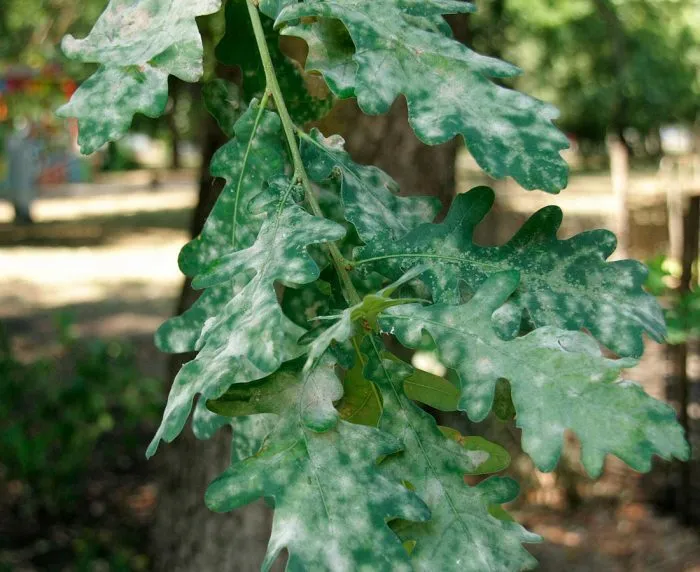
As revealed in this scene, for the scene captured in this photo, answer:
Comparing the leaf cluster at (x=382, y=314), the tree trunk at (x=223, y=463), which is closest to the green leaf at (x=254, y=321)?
the leaf cluster at (x=382, y=314)

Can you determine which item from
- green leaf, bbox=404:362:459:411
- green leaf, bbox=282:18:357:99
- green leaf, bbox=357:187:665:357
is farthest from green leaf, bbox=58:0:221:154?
green leaf, bbox=404:362:459:411

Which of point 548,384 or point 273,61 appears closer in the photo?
point 548,384

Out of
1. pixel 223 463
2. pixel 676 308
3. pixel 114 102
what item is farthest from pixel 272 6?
pixel 676 308

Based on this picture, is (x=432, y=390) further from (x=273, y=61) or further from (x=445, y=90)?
(x=273, y=61)

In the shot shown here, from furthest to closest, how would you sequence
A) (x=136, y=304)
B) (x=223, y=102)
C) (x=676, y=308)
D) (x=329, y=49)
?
1. (x=136, y=304)
2. (x=676, y=308)
3. (x=223, y=102)
4. (x=329, y=49)

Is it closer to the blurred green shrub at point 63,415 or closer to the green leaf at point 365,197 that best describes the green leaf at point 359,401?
the green leaf at point 365,197
